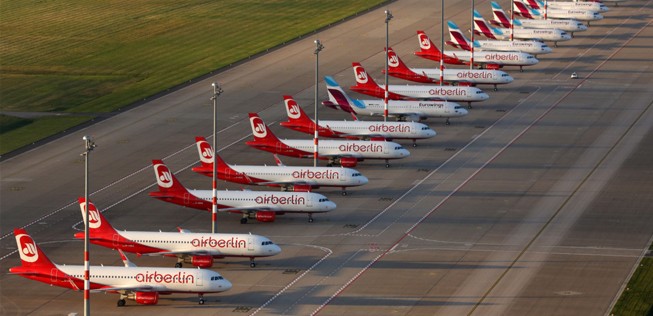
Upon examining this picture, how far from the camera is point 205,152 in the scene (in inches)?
6540

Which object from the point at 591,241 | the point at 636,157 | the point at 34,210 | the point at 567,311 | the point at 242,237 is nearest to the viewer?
the point at 567,311

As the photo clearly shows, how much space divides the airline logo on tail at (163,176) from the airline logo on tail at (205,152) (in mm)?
9790

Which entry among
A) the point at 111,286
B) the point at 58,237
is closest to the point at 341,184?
the point at 58,237

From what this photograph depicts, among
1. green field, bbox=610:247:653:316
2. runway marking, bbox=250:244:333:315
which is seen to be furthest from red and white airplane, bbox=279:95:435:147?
green field, bbox=610:247:653:316

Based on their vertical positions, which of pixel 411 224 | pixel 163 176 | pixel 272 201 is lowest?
pixel 411 224

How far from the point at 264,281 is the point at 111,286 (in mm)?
14331

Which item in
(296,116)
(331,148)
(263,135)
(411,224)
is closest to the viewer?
(411,224)

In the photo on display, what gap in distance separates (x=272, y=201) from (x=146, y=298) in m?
27.8

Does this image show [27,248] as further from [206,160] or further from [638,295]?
[638,295]

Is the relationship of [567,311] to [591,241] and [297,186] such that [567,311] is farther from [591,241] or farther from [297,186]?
[297,186]

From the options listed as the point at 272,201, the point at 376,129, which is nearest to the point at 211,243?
the point at 272,201

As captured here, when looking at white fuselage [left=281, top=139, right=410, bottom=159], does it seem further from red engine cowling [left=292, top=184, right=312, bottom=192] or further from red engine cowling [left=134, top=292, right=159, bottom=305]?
red engine cowling [left=134, top=292, right=159, bottom=305]

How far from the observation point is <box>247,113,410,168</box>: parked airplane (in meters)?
178

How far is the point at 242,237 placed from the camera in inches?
5512
